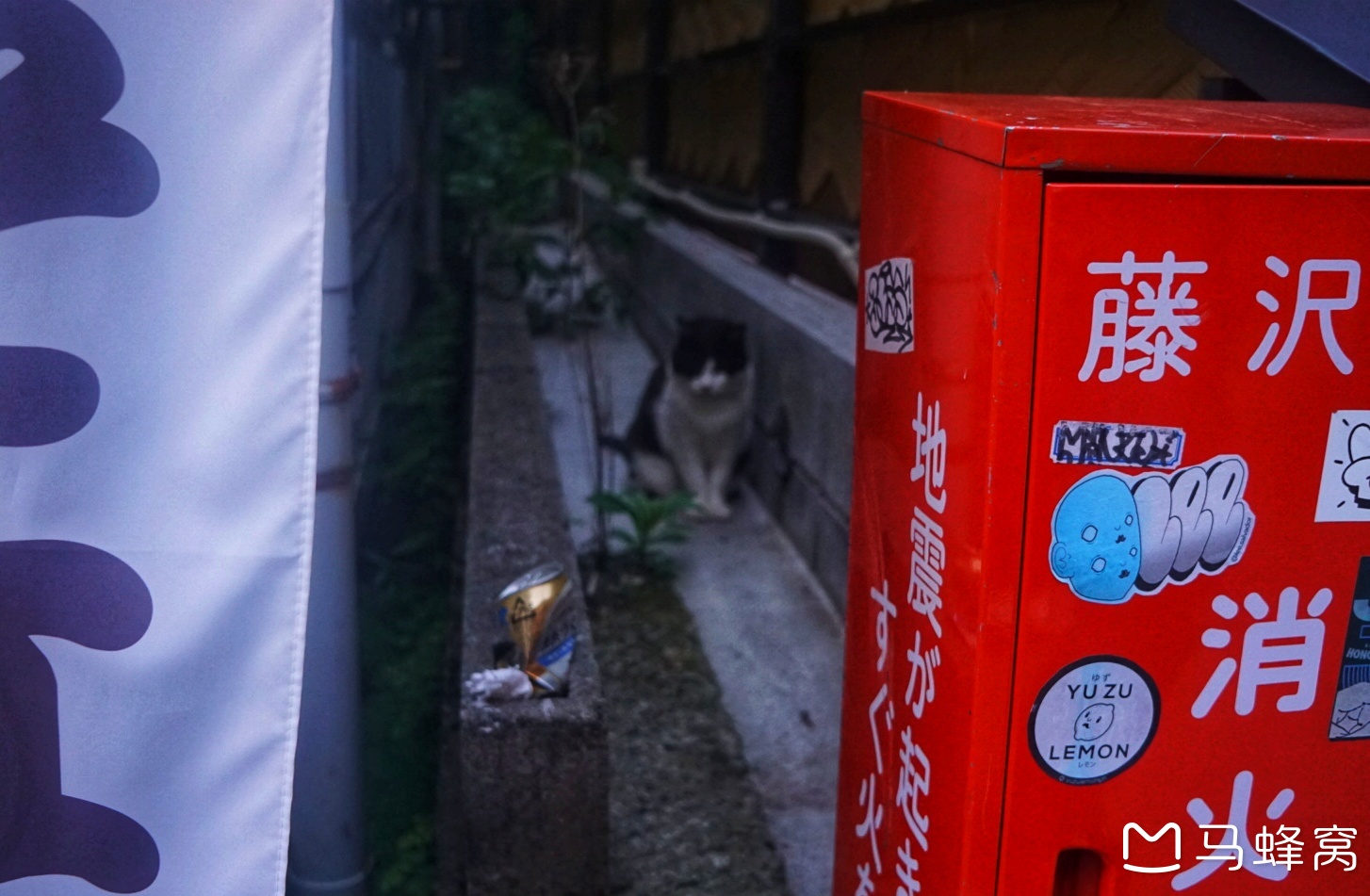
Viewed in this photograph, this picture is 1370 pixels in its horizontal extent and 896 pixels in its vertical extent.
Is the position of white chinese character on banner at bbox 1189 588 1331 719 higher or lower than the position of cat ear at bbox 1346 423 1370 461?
lower

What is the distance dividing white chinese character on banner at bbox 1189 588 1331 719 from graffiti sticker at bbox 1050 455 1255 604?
0.08m

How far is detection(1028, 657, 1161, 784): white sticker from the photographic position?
4.11 feet

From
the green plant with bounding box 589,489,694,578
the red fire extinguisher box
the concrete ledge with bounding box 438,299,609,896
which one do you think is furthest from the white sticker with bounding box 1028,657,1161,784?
the green plant with bounding box 589,489,694,578

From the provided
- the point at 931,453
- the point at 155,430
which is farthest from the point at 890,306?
the point at 155,430

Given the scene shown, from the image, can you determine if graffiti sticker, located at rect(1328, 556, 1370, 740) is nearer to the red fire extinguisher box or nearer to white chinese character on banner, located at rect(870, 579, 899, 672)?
the red fire extinguisher box

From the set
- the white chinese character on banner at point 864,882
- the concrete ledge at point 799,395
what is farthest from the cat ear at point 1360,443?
the concrete ledge at point 799,395

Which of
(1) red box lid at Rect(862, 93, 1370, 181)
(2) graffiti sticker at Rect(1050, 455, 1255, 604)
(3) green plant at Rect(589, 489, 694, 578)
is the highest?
(1) red box lid at Rect(862, 93, 1370, 181)

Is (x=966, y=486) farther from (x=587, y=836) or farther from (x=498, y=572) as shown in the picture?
(x=498, y=572)

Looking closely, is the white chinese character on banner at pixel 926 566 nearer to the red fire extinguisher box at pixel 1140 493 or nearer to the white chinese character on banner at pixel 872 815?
the red fire extinguisher box at pixel 1140 493

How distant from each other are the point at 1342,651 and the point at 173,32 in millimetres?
1423

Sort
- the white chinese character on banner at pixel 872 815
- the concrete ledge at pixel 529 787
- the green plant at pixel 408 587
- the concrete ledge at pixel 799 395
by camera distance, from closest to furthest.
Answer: the white chinese character on banner at pixel 872 815 < the concrete ledge at pixel 529 787 < the green plant at pixel 408 587 < the concrete ledge at pixel 799 395

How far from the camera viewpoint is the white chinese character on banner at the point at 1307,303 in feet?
3.85

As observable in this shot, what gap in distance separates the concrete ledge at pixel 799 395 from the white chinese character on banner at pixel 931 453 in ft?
5.48

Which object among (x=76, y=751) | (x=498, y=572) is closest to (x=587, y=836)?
(x=498, y=572)
